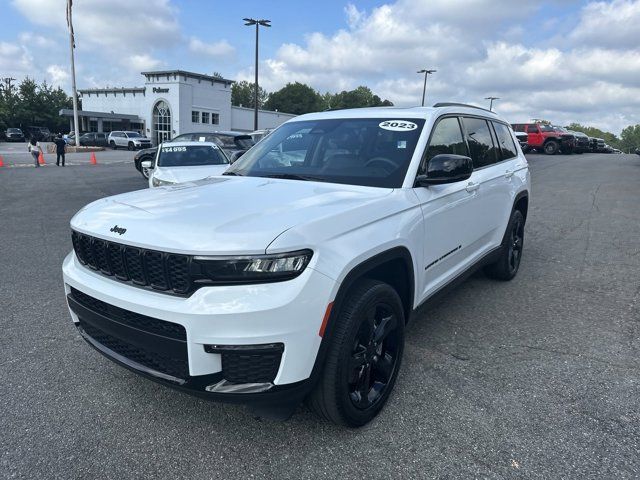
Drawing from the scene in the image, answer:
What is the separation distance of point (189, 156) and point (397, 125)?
27.8 ft

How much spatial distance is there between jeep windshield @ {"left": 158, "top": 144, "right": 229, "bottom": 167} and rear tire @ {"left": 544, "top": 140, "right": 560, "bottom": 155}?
86.2 ft

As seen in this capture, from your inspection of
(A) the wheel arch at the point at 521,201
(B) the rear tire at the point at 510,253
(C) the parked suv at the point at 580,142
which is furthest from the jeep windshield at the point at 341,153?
(C) the parked suv at the point at 580,142

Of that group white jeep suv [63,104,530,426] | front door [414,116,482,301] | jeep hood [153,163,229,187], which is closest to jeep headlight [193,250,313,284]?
white jeep suv [63,104,530,426]

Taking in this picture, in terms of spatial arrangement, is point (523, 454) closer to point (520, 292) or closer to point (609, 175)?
point (520, 292)

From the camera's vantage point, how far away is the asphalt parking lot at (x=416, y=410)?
7.89 feet

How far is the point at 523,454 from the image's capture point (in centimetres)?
248

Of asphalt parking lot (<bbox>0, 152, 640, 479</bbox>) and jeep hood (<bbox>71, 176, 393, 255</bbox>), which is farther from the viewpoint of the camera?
asphalt parking lot (<bbox>0, 152, 640, 479</bbox>)

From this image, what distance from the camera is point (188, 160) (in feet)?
35.9

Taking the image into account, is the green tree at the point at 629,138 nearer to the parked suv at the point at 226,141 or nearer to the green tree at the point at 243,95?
the green tree at the point at 243,95

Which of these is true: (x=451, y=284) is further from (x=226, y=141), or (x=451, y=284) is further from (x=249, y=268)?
(x=226, y=141)

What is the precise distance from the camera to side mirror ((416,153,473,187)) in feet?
9.79

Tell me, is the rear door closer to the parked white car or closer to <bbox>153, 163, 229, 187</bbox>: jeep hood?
the parked white car

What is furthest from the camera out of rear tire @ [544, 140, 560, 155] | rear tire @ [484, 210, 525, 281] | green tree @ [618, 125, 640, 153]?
green tree @ [618, 125, 640, 153]

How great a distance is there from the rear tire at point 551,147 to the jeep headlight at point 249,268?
32825 mm
